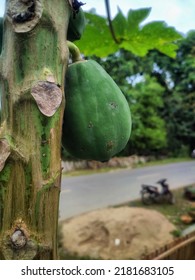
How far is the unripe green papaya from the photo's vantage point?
21.7 inches

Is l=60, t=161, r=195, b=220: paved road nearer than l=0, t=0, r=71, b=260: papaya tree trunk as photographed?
No

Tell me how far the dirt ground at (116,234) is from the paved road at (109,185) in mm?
706

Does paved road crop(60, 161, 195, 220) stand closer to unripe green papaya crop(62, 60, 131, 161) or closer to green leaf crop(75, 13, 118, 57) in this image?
green leaf crop(75, 13, 118, 57)

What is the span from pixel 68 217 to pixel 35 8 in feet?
17.2

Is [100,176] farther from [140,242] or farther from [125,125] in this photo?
[125,125]

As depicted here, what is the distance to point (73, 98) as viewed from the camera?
0.56m

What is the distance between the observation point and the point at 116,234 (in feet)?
14.6

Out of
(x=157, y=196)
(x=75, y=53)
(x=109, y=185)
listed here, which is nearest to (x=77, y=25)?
(x=75, y=53)

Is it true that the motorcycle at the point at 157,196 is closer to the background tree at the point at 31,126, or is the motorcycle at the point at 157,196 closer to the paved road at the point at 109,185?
the paved road at the point at 109,185

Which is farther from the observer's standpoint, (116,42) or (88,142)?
(116,42)

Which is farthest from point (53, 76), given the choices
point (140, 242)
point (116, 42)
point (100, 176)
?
point (100, 176)

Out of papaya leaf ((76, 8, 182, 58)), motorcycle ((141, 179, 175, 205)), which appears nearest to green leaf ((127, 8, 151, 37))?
papaya leaf ((76, 8, 182, 58))

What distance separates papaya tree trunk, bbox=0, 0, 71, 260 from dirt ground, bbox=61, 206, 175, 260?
3.68 meters

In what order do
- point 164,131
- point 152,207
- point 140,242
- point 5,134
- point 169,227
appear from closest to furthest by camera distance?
point 5,134, point 140,242, point 169,227, point 152,207, point 164,131
